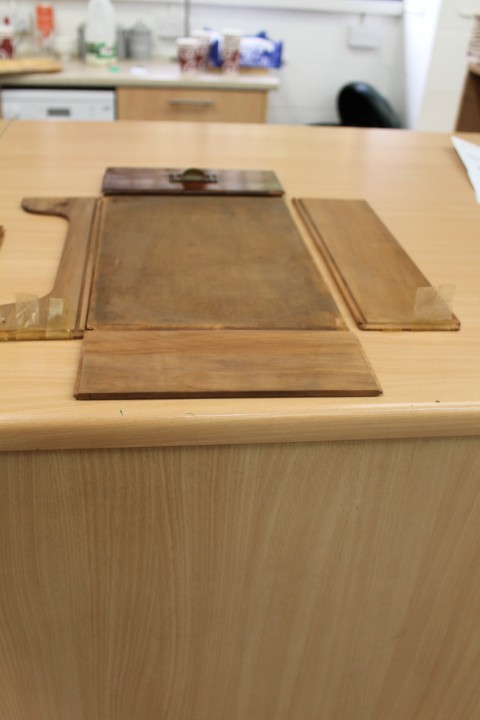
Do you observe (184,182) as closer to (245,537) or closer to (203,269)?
(203,269)

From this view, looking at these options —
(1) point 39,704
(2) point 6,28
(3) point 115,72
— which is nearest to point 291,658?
(1) point 39,704

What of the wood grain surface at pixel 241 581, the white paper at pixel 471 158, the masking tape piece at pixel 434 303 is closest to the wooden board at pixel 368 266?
the masking tape piece at pixel 434 303

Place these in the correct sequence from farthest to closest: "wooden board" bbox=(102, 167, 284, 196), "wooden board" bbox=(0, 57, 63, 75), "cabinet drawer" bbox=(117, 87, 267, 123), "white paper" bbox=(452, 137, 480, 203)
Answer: "cabinet drawer" bbox=(117, 87, 267, 123), "wooden board" bbox=(0, 57, 63, 75), "white paper" bbox=(452, 137, 480, 203), "wooden board" bbox=(102, 167, 284, 196)

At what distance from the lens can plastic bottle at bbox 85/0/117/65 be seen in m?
2.64

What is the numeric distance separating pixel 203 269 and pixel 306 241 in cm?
18

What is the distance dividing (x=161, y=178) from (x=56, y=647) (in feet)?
2.40

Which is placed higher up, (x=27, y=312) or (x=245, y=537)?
(x=27, y=312)

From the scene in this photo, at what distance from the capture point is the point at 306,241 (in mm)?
933

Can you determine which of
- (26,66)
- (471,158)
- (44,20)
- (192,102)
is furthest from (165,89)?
(471,158)

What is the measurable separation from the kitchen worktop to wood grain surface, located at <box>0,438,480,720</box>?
216 cm

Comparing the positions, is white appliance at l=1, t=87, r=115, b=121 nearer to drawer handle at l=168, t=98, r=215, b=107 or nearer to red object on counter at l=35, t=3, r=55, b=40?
drawer handle at l=168, t=98, r=215, b=107

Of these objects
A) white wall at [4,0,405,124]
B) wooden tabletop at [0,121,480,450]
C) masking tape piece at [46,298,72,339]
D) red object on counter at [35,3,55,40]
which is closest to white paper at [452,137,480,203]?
wooden tabletop at [0,121,480,450]

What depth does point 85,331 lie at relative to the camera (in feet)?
2.22

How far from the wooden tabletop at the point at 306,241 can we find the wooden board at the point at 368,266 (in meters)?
0.02
